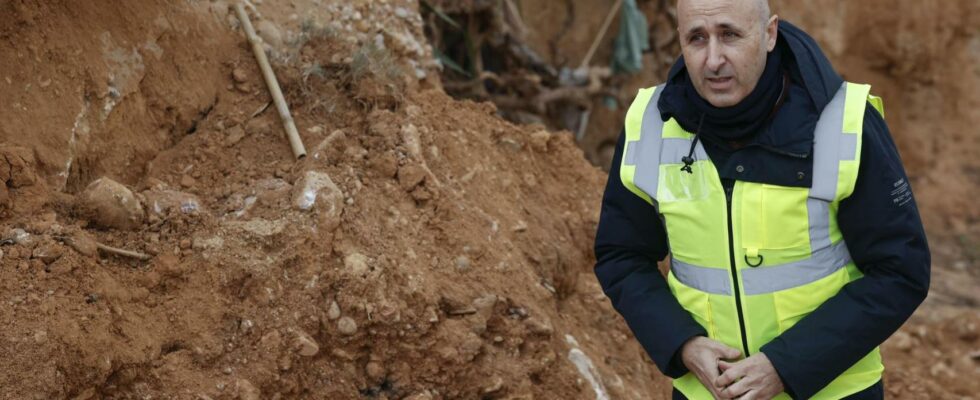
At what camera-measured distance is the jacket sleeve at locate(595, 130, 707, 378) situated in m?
2.91

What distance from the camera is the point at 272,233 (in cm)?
369

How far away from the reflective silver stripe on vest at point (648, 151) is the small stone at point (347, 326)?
1157mm

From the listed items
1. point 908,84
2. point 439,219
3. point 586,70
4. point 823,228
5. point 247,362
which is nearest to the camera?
point 823,228

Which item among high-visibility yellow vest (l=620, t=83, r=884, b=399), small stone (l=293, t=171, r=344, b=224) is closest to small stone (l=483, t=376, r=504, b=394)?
small stone (l=293, t=171, r=344, b=224)

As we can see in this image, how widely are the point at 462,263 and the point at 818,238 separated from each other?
1595 millimetres

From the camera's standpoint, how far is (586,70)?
23.5 feet

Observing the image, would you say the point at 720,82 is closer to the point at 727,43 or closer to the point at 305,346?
the point at 727,43

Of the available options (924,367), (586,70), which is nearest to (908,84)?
(586,70)

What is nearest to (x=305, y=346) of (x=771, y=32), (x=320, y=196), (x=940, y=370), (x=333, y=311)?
(x=333, y=311)

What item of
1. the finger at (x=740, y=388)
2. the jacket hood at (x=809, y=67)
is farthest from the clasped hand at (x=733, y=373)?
the jacket hood at (x=809, y=67)

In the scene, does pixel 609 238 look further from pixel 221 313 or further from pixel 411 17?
pixel 411 17

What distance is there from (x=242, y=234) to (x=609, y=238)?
1.28 meters

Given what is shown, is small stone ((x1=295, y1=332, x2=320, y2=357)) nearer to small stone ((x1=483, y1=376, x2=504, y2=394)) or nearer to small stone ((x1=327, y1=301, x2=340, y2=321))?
small stone ((x1=327, y1=301, x2=340, y2=321))

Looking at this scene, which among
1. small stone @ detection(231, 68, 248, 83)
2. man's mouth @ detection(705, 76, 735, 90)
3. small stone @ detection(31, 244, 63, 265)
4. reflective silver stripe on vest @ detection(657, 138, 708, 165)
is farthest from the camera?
small stone @ detection(231, 68, 248, 83)
